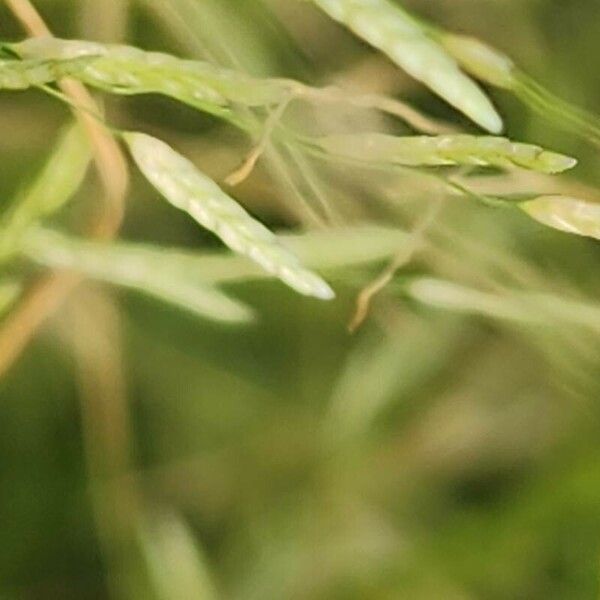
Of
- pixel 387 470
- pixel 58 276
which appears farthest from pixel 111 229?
pixel 387 470

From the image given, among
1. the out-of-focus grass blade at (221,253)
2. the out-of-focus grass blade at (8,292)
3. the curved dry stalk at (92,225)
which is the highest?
the curved dry stalk at (92,225)

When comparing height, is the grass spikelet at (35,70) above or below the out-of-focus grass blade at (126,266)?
above

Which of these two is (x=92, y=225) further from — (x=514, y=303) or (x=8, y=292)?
(x=514, y=303)

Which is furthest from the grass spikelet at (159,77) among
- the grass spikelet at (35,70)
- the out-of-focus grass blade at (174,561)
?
the out-of-focus grass blade at (174,561)

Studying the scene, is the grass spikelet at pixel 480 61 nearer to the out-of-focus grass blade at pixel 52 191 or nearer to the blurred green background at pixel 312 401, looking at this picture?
the blurred green background at pixel 312 401

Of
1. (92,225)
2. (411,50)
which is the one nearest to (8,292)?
(92,225)

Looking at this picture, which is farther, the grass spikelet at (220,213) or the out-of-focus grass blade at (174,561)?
the out-of-focus grass blade at (174,561)

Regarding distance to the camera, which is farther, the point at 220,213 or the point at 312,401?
the point at 312,401
